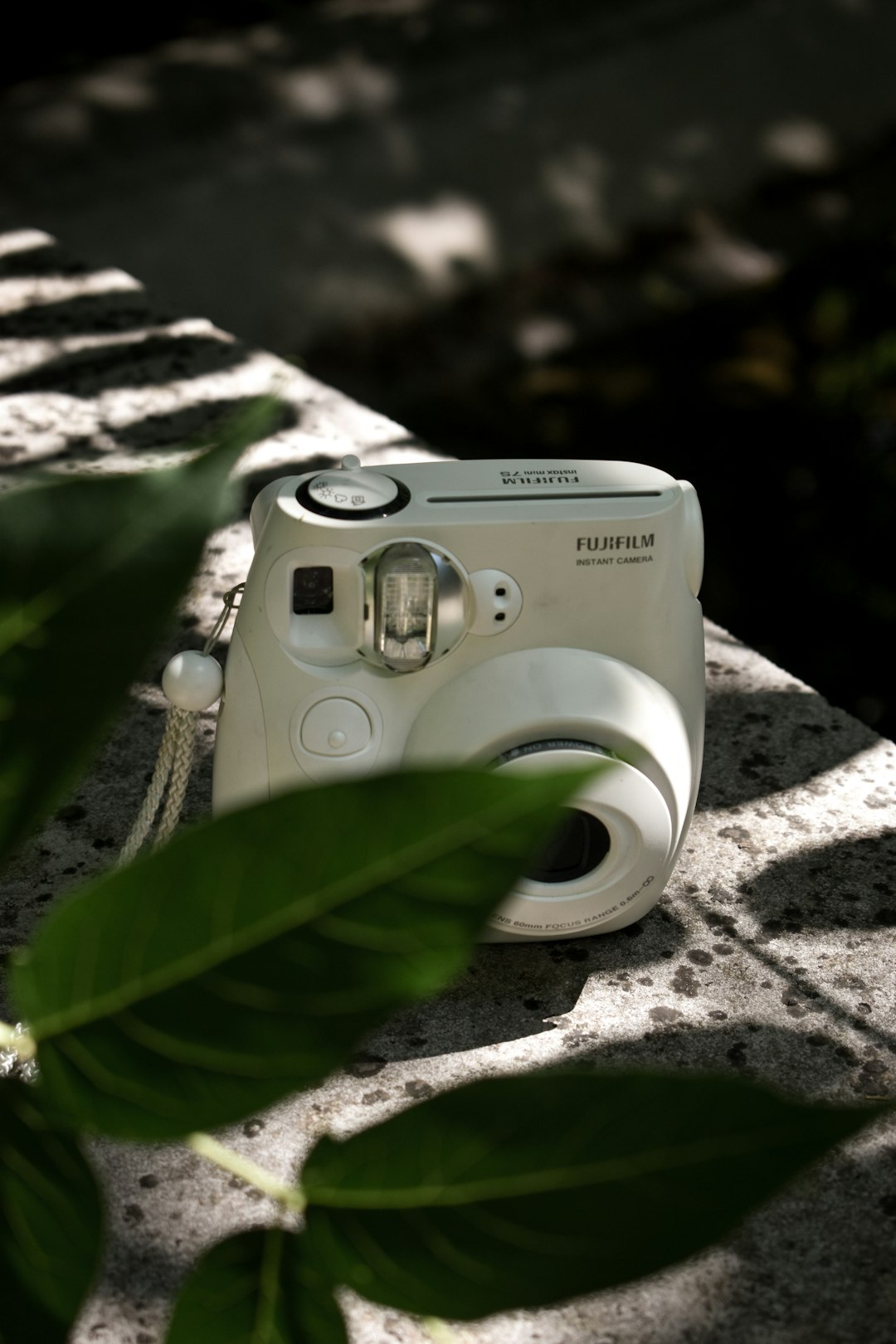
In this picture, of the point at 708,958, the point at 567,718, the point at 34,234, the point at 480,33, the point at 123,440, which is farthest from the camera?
the point at 480,33

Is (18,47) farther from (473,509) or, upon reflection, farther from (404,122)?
(473,509)

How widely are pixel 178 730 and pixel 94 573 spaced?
862 mm

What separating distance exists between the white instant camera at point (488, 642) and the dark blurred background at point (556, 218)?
1.62 m

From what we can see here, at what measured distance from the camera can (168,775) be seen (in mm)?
1048

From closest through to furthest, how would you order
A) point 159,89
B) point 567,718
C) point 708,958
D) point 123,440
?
point 567,718, point 708,958, point 123,440, point 159,89

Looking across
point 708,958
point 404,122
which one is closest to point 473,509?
point 708,958

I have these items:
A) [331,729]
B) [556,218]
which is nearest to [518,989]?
[331,729]

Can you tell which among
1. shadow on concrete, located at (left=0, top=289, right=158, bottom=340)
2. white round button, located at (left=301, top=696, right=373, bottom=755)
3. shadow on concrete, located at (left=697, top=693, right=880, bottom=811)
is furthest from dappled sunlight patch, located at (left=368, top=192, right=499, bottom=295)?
white round button, located at (left=301, top=696, right=373, bottom=755)

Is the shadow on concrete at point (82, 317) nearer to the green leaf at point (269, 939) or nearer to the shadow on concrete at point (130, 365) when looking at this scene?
the shadow on concrete at point (130, 365)

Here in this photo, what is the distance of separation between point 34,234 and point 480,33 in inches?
76.3

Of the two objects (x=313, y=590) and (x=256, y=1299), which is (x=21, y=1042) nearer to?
(x=256, y=1299)

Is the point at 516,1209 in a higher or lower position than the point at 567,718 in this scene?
higher

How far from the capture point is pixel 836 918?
1096 mm

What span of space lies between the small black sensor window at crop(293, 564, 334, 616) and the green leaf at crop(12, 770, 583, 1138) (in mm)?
753
